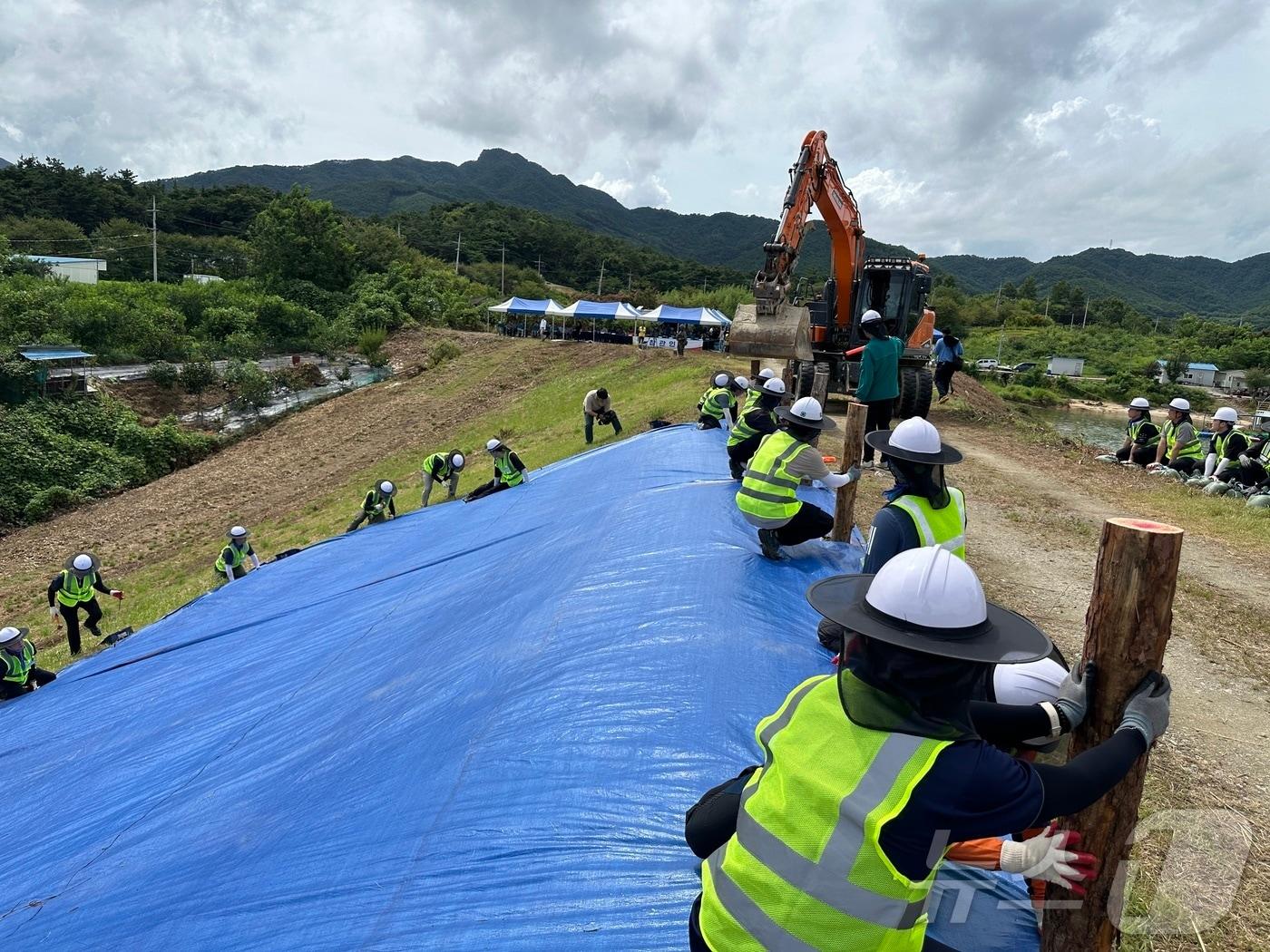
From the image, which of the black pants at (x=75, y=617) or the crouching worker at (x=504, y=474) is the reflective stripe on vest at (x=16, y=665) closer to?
the black pants at (x=75, y=617)

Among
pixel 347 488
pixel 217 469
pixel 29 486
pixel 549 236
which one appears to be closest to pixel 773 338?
pixel 347 488

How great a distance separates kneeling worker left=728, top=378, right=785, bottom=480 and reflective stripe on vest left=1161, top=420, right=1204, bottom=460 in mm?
8392

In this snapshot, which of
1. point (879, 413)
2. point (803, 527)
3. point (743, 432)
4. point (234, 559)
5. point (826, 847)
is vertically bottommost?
point (234, 559)

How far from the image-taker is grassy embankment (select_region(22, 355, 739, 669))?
1178cm

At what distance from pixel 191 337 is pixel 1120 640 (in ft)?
112

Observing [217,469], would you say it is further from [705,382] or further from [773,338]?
[773,338]

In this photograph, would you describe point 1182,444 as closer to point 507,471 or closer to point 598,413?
point 598,413

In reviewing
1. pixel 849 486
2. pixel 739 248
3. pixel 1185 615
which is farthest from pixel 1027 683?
pixel 739 248

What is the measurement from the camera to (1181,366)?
4769 centimetres

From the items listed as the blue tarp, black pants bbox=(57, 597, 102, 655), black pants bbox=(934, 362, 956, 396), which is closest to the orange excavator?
black pants bbox=(934, 362, 956, 396)

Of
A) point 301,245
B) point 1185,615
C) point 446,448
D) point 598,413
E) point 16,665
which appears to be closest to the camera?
point 1185,615

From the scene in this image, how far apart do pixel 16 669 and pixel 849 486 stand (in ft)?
27.9

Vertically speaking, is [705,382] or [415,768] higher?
[705,382]

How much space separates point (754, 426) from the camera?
6758mm
